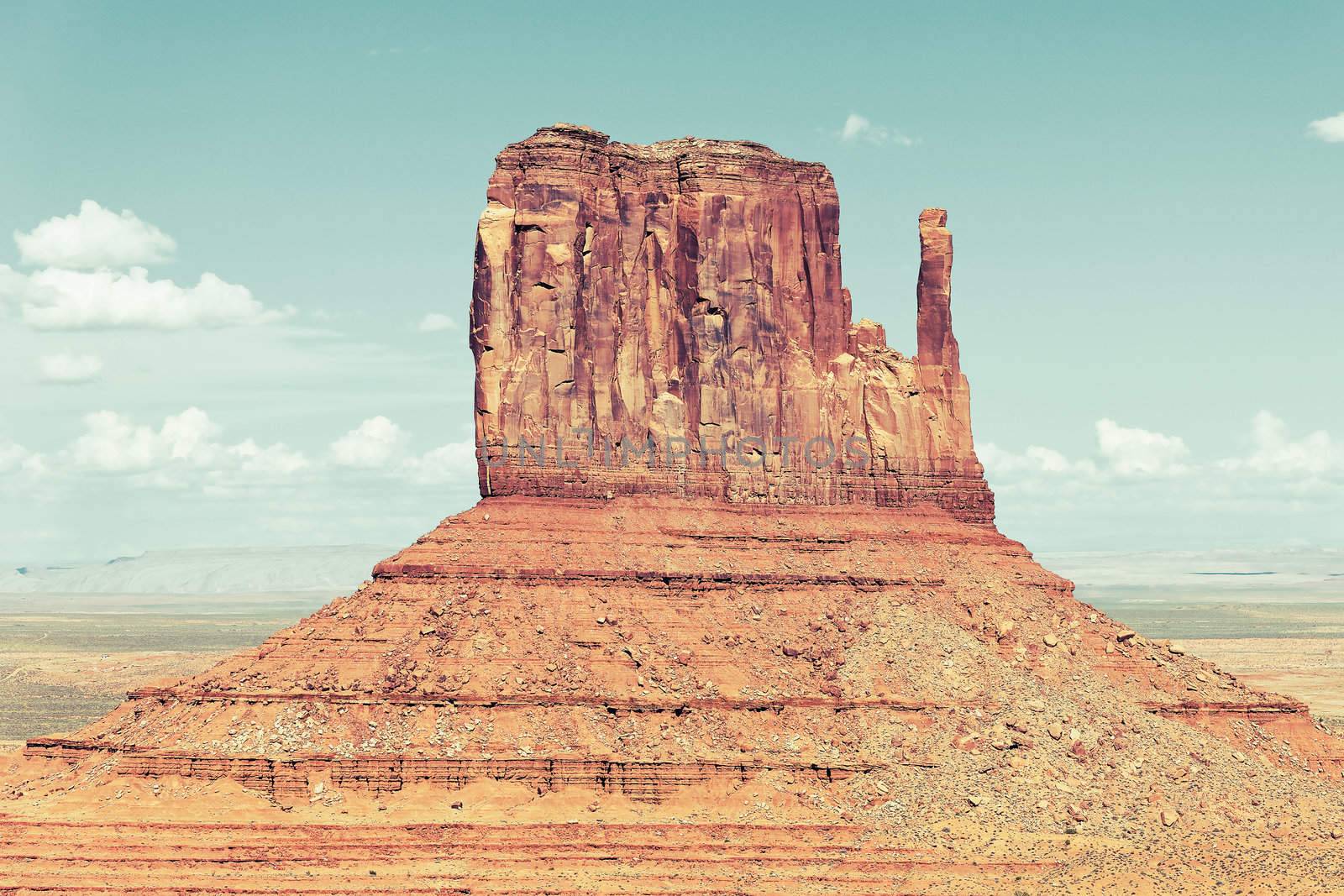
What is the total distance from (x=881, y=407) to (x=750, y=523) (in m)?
12.0

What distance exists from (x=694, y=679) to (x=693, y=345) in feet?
73.9

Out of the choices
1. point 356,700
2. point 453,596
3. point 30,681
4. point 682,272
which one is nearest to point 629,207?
point 682,272

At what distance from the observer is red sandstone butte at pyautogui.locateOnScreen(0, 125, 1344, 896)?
Answer: 81.6 m

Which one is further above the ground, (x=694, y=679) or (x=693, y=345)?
(x=693, y=345)

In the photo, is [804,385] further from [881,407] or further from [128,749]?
[128,749]

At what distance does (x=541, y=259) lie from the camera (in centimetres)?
10356

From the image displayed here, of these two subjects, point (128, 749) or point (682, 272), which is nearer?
point (128, 749)

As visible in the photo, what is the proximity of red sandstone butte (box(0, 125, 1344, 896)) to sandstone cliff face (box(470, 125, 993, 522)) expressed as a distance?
0.17m

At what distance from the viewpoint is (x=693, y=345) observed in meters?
108

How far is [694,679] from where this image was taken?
91.2 metres

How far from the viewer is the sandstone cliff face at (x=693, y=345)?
103438 millimetres

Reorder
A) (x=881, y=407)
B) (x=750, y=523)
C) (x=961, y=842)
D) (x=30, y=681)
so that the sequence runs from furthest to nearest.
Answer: (x=30, y=681), (x=881, y=407), (x=750, y=523), (x=961, y=842)

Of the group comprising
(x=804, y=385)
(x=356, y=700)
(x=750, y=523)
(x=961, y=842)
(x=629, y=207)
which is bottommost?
(x=961, y=842)

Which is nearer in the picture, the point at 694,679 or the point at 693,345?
the point at 694,679
